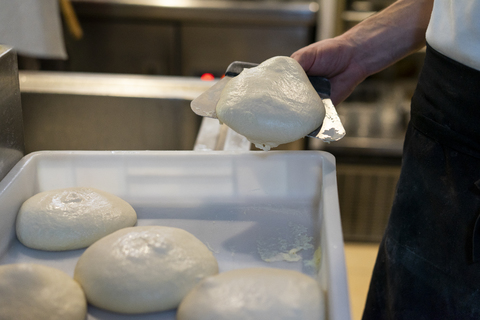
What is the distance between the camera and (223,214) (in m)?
0.78

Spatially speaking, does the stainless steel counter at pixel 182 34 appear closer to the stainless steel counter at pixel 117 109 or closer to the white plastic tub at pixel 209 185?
the stainless steel counter at pixel 117 109

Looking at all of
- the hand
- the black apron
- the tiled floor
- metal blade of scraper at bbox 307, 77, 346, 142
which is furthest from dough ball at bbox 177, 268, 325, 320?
the tiled floor

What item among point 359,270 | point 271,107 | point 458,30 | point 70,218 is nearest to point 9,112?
point 70,218

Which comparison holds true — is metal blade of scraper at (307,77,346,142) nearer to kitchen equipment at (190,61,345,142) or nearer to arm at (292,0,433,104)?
kitchen equipment at (190,61,345,142)

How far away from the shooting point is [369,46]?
1.15 m

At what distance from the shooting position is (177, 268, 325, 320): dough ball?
1.69 feet

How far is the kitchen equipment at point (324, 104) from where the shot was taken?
828 millimetres

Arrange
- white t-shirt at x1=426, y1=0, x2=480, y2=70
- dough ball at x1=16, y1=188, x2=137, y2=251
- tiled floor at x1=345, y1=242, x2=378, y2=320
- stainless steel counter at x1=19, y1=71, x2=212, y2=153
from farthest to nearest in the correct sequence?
tiled floor at x1=345, y1=242, x2=378, y2=320, stainless steel counter at x1=19, y1=71, x2=212, y2=153, white t-shirt at x1=426, y1=0, x2=480, y2=70, dough ball at x1=16, y1=188, x2=137, y2=251

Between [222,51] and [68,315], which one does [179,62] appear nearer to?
[222,51]

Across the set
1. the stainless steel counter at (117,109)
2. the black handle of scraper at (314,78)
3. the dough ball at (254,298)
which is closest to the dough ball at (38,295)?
the dough ball at (254,298)

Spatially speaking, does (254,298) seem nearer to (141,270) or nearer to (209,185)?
(141,270)

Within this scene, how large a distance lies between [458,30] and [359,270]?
170cm

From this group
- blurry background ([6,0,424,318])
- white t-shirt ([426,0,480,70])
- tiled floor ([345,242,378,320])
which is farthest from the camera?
blurry background ([6,0,424,318])

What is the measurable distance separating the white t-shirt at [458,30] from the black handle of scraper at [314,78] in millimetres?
252
